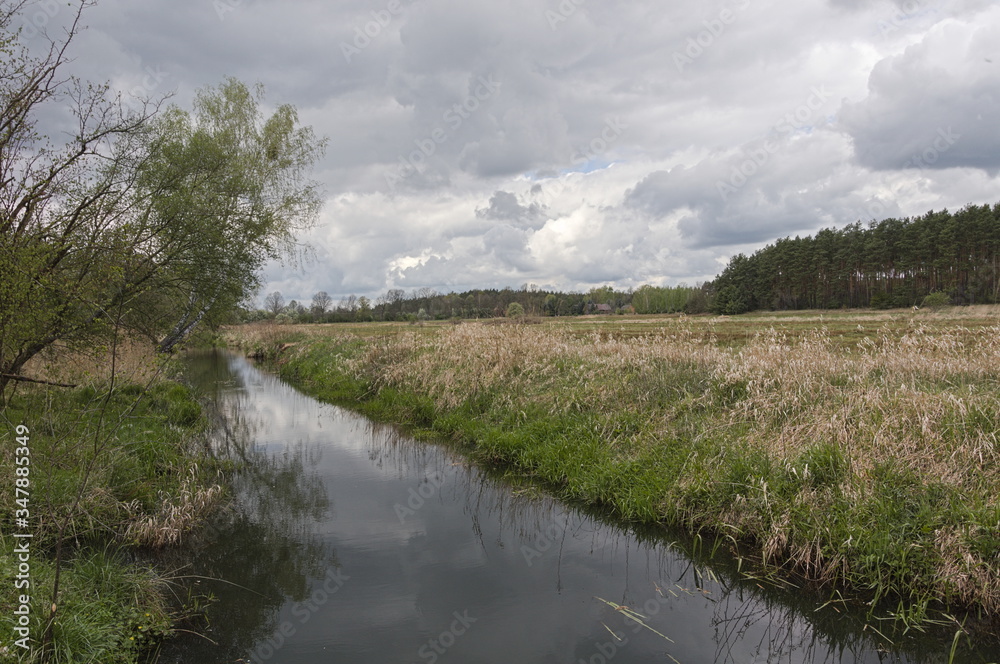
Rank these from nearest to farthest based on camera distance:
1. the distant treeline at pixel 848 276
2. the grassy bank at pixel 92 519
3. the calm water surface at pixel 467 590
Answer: the grassy bank at pixel 92 519 → the calm water surface at pixel 467 590 → the distant treeline at pixel 848 276

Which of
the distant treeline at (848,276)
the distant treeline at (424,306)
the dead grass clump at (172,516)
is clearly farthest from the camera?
the distant treeline at (424,306)

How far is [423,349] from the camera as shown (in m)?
16.7

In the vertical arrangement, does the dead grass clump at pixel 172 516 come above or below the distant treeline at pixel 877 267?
below

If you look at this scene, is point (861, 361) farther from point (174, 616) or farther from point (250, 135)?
point (250, 135)

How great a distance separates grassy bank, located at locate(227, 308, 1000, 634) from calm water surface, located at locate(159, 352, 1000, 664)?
516 mm

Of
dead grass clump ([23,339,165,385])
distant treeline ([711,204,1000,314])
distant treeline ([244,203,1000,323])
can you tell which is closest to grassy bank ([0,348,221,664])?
dead grass clump ([23,339,165,385])

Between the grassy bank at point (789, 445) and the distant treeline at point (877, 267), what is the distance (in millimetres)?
39519

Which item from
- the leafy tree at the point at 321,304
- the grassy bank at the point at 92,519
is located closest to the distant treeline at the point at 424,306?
the leafy tree at the point at 321,304

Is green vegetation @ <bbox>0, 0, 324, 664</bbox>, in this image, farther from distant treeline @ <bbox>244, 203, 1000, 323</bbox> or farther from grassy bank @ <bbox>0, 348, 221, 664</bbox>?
distant treeline @ <bbox>244, 203, 1000, 323</bbox>

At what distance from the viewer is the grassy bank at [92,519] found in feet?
12.5

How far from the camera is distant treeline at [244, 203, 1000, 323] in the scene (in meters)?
46.4

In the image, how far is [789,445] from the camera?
22.3 feet

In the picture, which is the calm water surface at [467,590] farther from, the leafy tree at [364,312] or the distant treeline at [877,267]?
the leafy tree at [364,312]

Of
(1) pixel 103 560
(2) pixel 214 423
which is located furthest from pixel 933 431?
(2) pixel 214 423
